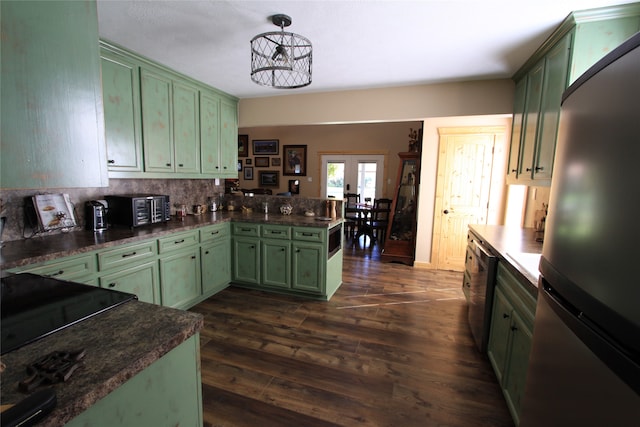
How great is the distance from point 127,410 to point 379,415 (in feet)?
4.72

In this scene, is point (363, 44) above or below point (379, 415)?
above

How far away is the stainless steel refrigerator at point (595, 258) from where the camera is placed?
1.89 ft

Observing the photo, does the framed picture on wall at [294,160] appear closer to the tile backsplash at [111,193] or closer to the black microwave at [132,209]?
the tile backsplash at [111,193]

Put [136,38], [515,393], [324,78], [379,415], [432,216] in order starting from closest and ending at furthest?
[515,393] → [379,415] → [136,38] → [324,78] → [432,216]

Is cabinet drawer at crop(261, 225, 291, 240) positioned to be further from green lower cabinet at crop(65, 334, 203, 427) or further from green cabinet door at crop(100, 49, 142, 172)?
green lower cabinet at crop(65, 334, 203, 427)

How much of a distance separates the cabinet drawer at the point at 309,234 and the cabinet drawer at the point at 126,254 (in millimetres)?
1367

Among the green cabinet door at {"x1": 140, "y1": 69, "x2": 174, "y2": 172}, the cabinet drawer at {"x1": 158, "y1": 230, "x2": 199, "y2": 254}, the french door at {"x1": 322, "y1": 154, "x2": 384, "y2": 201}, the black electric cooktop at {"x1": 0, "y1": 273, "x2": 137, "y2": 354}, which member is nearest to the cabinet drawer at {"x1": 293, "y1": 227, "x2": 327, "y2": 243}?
the cabinet drawer at {"x1": 158, "y1": 230, "x2": 199, "y2": 254}

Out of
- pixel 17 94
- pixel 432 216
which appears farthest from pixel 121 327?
pixel 432 216

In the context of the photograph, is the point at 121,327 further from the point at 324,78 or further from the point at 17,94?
the point at 324,78

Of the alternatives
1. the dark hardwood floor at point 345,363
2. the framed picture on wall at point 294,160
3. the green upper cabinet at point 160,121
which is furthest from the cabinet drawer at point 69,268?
the framed picture on wall at point 294,160

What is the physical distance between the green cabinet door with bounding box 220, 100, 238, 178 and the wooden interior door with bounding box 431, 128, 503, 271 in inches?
114

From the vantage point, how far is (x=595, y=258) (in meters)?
0.68

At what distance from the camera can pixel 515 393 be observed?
1604 millimetres

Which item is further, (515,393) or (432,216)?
(432,216)
